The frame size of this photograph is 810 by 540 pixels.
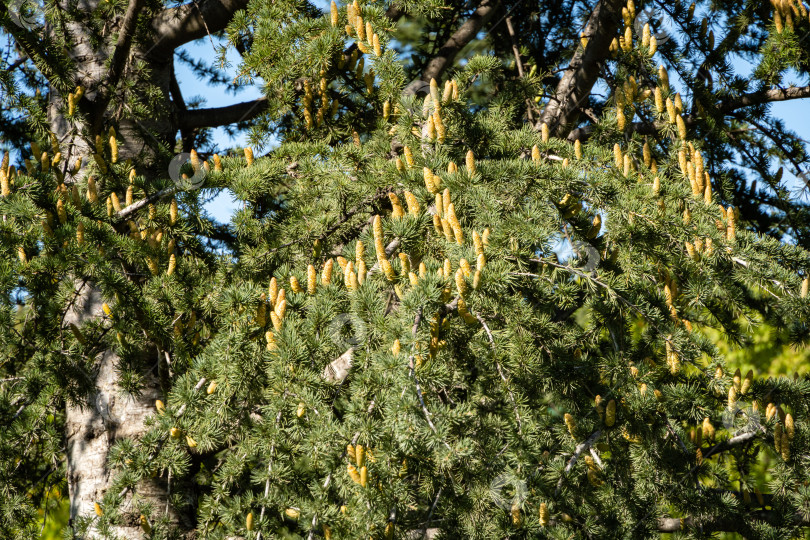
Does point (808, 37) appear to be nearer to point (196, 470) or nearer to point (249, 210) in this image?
point (249, 210)

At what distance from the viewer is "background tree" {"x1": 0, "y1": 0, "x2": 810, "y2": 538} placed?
1780mm

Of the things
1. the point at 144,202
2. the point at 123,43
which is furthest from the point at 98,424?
the point at 123,43

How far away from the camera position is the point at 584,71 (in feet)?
11.3

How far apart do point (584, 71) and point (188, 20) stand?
2012 millimetres

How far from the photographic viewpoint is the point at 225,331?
6.34 ft

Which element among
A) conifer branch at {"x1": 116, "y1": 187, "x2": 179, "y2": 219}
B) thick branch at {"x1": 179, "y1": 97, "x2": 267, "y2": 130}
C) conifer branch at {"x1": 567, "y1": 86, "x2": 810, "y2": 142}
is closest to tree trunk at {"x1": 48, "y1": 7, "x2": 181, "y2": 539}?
conifer branch at {"x1": 116, "y1": 187, "x2": 179, "y2": 219}

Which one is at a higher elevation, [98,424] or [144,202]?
[144,202]

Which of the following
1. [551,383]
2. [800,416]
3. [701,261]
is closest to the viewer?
[701,261]

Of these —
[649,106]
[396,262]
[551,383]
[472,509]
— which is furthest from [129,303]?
[649,106]

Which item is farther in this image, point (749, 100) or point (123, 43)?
point (749, 100)

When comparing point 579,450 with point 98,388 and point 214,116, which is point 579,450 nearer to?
point 98,388

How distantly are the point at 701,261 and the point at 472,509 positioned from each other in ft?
3.37
